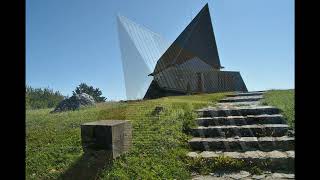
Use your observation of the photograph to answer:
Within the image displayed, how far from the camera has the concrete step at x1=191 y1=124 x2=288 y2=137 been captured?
295 inches

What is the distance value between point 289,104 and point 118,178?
646 cm

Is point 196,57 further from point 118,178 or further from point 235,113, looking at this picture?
point 118,178

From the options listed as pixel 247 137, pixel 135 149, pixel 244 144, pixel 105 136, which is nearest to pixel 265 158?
pixel 244 144

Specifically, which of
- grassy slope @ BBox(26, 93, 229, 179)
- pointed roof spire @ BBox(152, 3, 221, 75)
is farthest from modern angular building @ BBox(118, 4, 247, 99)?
grassy slope @ BBox(26, 93, 229, 179)

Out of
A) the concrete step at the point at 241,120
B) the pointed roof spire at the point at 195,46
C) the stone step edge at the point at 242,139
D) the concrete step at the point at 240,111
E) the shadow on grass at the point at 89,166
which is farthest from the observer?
the pointed roof spire at the point at 195,46

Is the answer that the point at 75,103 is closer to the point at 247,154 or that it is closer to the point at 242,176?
the point at 247,154

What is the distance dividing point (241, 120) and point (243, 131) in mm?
741

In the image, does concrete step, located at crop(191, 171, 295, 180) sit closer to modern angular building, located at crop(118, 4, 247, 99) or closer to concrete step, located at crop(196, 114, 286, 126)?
concrete step, located at crop(196, 114, 286, 126)

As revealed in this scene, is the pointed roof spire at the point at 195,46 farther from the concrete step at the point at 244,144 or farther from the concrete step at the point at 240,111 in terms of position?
the concrete step at the point at 244,144

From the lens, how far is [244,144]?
701 cm

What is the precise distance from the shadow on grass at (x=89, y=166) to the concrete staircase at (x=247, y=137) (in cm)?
174

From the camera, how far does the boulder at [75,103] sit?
15547mm

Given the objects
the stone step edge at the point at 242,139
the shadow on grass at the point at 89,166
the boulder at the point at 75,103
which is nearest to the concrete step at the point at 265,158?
the stone step edge at the point at 242,139
